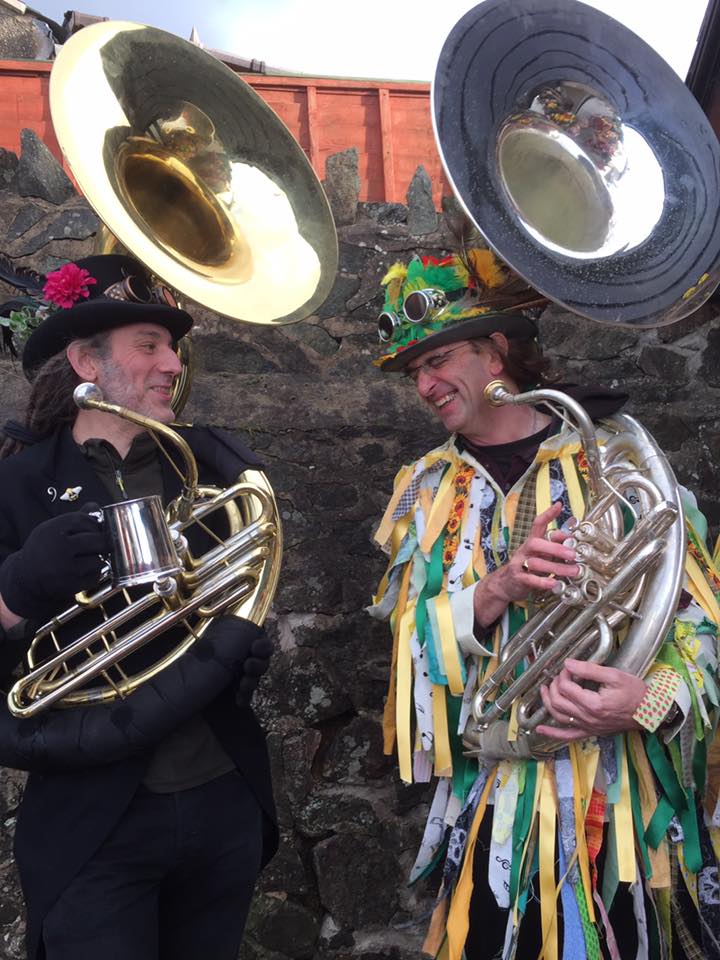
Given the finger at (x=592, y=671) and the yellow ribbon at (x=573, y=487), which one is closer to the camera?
the finger at (x=592, y=671)

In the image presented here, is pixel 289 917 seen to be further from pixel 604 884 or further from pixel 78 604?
pixel 78 604

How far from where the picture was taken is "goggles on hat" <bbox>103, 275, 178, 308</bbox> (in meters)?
2.07

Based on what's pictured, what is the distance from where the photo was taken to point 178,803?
73.3 inches

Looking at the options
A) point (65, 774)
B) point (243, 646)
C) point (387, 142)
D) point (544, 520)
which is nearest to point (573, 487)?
point (544, 520)

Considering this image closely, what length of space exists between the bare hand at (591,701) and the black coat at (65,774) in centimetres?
66

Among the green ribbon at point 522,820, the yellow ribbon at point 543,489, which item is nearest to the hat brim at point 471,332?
the yellow ribbon at point 543,489

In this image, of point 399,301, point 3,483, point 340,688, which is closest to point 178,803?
point 3,483

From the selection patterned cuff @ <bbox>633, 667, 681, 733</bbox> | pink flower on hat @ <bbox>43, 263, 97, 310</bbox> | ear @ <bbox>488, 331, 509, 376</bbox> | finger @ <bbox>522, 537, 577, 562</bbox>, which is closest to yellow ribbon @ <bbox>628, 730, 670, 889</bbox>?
patterned cuff @ <bbox>633, 667, 681, 733</bbox>

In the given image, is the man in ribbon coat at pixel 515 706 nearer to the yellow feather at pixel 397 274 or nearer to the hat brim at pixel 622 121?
the yellow feather at pixel 397 274

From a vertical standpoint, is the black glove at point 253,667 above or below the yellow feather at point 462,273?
below

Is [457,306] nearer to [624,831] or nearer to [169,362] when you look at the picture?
[169,362]

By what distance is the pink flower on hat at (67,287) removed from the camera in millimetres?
2039

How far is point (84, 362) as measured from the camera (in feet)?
6.75

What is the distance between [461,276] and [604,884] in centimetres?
147
